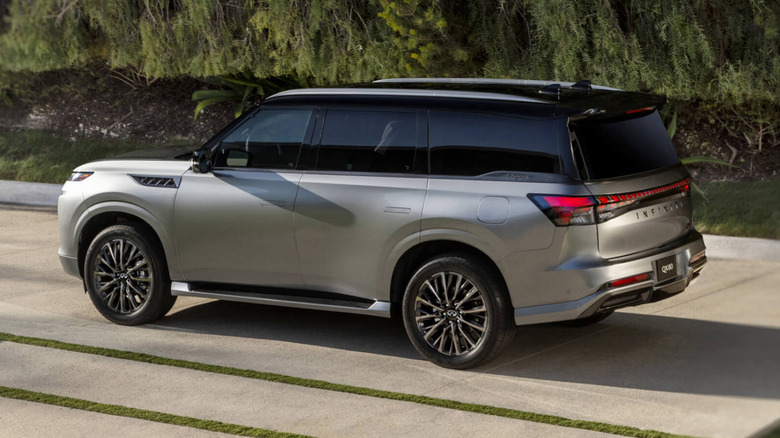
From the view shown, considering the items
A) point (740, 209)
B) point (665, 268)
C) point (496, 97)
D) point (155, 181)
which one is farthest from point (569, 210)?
point (740, 209)

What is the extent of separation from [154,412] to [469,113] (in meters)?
2.52

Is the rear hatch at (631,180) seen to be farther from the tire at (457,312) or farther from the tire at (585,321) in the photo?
the tire at (585,321)

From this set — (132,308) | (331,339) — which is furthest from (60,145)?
(331,339)

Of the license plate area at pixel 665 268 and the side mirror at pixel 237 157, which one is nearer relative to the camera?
the license plate area at pixel 665 268

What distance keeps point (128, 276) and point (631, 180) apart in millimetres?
3599

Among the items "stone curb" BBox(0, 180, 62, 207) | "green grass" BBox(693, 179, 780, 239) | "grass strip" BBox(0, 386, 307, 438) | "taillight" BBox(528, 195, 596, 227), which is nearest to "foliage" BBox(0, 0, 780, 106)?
"green grass" BBox(693, 179, 780, 239)

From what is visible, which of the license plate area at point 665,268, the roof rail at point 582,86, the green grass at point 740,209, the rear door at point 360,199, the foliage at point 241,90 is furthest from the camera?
the foliage at point 241,90

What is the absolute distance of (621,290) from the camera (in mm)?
6062

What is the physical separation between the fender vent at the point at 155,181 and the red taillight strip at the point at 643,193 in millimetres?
2991

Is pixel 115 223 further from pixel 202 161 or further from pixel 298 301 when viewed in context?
Answer: pixel 298 301

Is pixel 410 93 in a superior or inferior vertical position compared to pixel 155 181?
superior

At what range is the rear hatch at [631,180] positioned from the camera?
6.02 metres

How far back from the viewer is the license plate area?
245 inches

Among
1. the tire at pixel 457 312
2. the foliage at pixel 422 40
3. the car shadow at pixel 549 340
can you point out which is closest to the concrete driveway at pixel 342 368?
the car shadow at pixel 549 340
